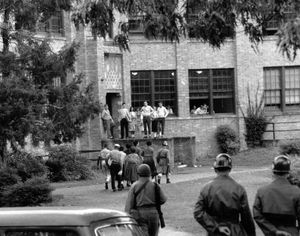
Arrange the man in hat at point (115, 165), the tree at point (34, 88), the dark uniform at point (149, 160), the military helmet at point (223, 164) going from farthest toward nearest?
1. the man in hat at point (115, 165)
2. the dark uniform at point (149, 160)
3. the tree at point (34, 88)
4. the military helmet at point (223, 164)

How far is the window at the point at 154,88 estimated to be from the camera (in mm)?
40531

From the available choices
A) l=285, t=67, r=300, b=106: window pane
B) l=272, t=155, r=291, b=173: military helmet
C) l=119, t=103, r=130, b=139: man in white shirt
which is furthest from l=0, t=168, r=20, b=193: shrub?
l=285, t=67, r=300, b=106: window pane

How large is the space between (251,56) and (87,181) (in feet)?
47.8

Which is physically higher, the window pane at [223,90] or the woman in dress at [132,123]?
the window pane at [223,90]

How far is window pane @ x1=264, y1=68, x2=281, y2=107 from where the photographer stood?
137ft

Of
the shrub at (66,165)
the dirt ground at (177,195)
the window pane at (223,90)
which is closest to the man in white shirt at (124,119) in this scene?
the shrub at (66,165)

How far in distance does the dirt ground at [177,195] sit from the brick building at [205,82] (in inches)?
284

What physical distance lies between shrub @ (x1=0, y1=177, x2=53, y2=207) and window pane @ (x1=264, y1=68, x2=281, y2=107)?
2280 centimetres

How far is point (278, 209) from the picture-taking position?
8.64 m

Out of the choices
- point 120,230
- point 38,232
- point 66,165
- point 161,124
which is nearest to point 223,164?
point 120,230

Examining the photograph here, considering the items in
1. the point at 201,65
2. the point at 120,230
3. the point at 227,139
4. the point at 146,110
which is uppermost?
the point at 201,65

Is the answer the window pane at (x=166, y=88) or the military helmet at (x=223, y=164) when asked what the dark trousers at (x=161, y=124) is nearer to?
the window pane at (x=166, y=88)

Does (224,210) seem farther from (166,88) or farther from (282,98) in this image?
(282,98)

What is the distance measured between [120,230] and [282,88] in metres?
34.9
